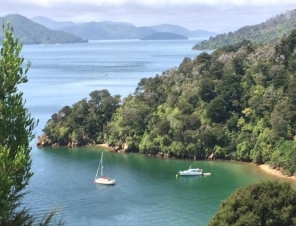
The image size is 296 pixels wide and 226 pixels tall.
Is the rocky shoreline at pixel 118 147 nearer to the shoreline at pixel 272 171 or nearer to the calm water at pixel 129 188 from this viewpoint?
the shoreline at pixel 272 171

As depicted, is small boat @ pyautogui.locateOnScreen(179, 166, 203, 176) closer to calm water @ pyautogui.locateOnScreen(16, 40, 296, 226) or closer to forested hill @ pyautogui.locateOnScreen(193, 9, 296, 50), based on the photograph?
calm water @ pyautogui.locateOnScreen(16, 40, 296, 226)

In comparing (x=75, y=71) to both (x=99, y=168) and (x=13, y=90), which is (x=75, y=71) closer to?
(x=99, y=168)

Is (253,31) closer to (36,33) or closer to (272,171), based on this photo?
(272,171)

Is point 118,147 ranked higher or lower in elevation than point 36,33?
lower

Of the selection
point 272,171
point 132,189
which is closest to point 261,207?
point 132,189

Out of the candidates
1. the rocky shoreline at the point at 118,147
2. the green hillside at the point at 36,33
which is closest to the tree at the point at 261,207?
the rocky shoreline at the point at 118,147

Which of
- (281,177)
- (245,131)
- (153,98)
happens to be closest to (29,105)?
(153,98)
